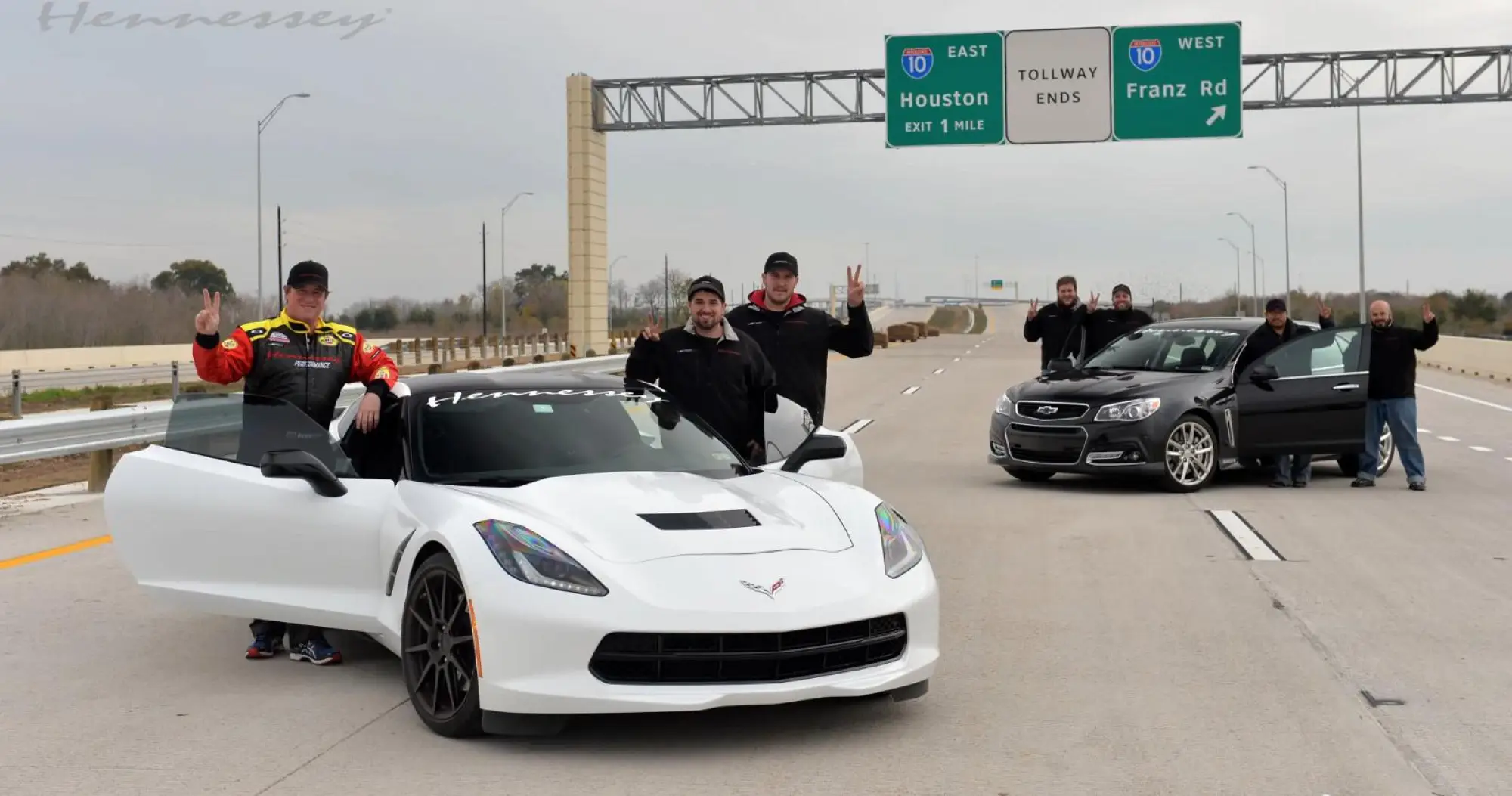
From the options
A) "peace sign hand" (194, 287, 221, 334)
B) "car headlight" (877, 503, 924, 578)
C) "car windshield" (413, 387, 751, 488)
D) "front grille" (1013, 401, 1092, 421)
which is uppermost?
"peace sign hand" (194, 287, 221, 334)

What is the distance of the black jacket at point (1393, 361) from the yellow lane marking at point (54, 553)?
35.1 feet

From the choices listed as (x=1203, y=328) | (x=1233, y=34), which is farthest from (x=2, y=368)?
(x=1203, y=328)

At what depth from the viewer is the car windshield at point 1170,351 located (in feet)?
47.0

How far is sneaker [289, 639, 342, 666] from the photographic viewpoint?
6.86m

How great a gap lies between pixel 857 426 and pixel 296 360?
15806 mm

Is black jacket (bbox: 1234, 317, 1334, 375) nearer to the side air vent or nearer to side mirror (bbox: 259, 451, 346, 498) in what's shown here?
the side air vent

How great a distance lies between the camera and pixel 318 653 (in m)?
6.86

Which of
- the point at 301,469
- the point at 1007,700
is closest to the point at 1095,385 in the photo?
the point at 1007,700

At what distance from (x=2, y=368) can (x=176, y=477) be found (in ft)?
161

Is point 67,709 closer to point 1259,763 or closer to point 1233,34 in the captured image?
point 1259,763

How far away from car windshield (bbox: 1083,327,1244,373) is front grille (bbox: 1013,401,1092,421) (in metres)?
1.00

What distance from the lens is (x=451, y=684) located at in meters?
5.57

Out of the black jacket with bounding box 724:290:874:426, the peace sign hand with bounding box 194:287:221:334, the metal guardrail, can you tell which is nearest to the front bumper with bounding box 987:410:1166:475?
the metal guardrail

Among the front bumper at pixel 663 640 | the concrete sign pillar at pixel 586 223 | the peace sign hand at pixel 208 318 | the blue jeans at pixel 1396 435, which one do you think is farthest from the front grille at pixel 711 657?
the concrete sign pillar at pixel 586 223
